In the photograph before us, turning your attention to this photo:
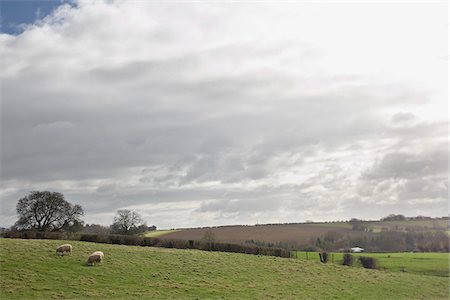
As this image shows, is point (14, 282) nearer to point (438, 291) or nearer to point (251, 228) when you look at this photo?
point (438, 291)

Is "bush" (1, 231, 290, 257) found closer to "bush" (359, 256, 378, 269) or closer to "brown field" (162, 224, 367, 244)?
"bush" (359, 256, 378, 269)

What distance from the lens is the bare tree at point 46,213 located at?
71.4 metres

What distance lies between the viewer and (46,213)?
237ft

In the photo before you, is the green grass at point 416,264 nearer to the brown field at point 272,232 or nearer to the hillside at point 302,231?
the hillside at point 302,231

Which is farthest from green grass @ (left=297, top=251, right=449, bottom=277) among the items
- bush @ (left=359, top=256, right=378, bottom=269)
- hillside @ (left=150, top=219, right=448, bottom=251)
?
hillside @ (left=150, top=219, right=448, bottom=251)

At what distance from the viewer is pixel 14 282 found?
34562 mm

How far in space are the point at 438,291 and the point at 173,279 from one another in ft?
103

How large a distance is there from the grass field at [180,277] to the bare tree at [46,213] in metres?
23.3

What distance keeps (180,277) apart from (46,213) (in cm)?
3781

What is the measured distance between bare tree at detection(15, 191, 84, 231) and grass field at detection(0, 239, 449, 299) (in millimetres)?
23274

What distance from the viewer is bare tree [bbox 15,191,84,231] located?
234 ft

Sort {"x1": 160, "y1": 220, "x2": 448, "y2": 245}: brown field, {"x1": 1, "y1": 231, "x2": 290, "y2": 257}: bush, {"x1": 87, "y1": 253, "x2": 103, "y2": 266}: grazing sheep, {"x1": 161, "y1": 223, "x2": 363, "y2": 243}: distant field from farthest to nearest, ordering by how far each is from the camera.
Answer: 1. {"x1": 161, "y1": 223, "x2": 363, "y2": 243}: distant field
2. {"x1": 160, "y1": 220, "x2": 448, "y2": 245}: brown field
3. {"x1": 1, "y1": 231, "x2": 290, "y2": 257}: bush
4. {"x1": 87, "y1": 253, "x2": 103, "y2": 266}: grazing sheep

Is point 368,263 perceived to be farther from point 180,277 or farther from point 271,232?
point 180,277

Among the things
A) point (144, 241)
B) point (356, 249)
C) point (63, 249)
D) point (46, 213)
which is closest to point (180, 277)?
point (63, 249)
